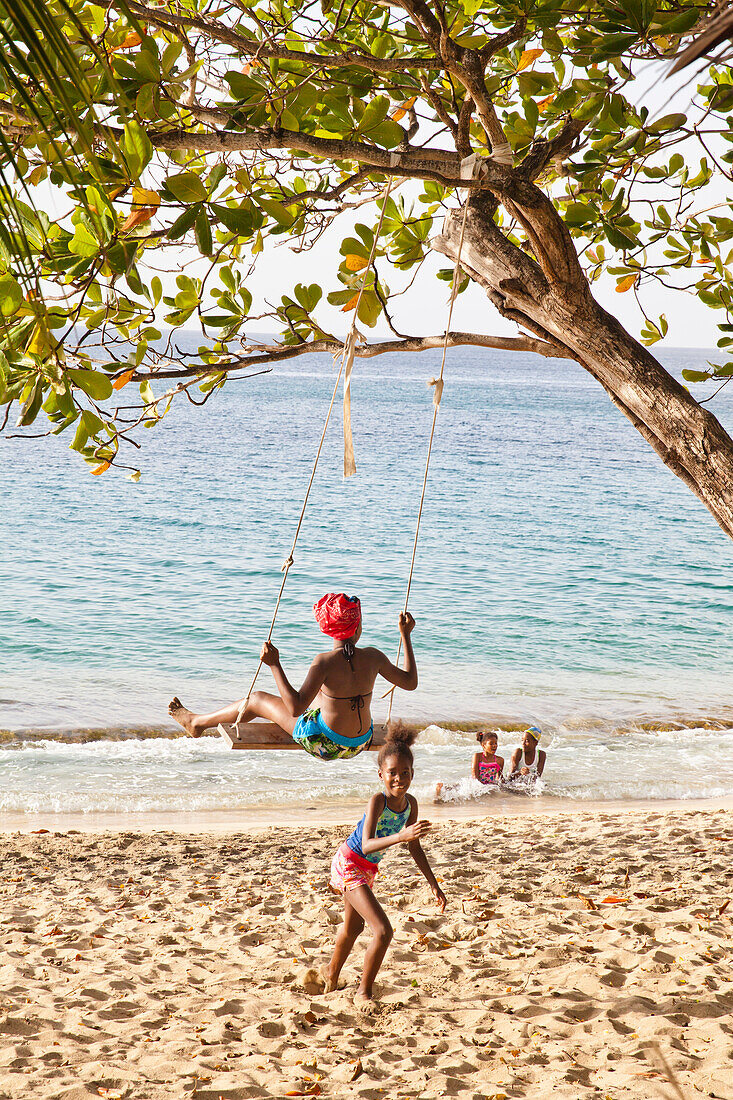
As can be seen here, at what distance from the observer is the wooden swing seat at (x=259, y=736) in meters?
3.34

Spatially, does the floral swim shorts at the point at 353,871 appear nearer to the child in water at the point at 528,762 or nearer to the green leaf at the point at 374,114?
the green leaf at the point at 374,114

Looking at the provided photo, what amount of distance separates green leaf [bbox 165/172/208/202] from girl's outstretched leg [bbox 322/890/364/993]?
9.17 ft

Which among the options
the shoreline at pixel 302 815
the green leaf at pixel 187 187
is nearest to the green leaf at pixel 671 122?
the green leaf at pixel 187 187

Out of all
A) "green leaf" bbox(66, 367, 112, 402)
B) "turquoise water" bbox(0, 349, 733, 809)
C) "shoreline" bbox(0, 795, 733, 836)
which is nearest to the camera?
"green leaf" bbox(66, 367, 112, 402)

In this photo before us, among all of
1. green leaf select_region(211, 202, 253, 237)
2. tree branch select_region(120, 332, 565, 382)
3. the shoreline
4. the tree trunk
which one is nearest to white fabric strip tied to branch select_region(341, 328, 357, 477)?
tree branch select_region(120, 332, 565, 382)

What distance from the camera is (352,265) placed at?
9.61 ft

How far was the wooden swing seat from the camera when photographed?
3.34m

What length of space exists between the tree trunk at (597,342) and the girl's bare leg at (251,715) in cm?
161

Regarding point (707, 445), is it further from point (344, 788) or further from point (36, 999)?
point (344, 788)

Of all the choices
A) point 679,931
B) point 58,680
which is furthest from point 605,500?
point 679,931

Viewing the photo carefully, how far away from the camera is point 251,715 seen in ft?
11.4

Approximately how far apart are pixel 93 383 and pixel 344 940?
9.00 ft

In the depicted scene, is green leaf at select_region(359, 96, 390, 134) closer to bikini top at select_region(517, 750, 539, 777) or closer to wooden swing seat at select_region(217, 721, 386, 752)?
wooden swing seat at select_region(217, 721, 386, 752)

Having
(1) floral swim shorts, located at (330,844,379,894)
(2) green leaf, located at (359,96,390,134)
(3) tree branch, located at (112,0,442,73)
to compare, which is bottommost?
(1) floral swim shorts, located at (330,844,379,894)
